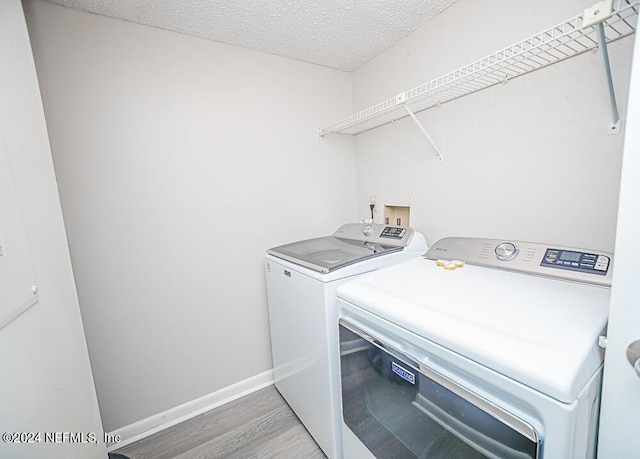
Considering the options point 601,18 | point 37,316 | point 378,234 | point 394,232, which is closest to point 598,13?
point 601,18

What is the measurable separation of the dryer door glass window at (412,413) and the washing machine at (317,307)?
0.14 m

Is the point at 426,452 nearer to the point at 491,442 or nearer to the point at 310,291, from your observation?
the point at 491,442

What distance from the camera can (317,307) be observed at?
1.28 m

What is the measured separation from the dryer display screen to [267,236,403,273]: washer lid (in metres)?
0.64

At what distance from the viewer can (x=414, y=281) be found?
1.07 metres

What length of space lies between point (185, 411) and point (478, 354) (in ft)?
6.19

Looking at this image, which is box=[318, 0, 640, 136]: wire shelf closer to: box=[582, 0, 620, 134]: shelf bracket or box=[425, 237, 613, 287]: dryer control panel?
box=[582, 0, 620, 134]: shelf bracket

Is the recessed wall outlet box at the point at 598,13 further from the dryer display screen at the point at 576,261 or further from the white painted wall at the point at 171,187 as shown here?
the white painted wall at the point at 171,187

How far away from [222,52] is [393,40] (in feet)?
3.66

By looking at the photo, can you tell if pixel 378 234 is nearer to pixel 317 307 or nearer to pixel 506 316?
pixel 317 307

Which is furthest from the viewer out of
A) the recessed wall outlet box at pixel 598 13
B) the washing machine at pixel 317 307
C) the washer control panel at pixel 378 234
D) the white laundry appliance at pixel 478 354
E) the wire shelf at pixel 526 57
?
the washer control panel at pixel 378 234

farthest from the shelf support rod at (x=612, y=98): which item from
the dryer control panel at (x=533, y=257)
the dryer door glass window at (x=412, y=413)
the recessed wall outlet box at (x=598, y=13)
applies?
the dryer door glass window at (x=412, y=413)

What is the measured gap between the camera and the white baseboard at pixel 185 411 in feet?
5.15

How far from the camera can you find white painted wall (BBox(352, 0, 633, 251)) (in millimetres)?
1037
